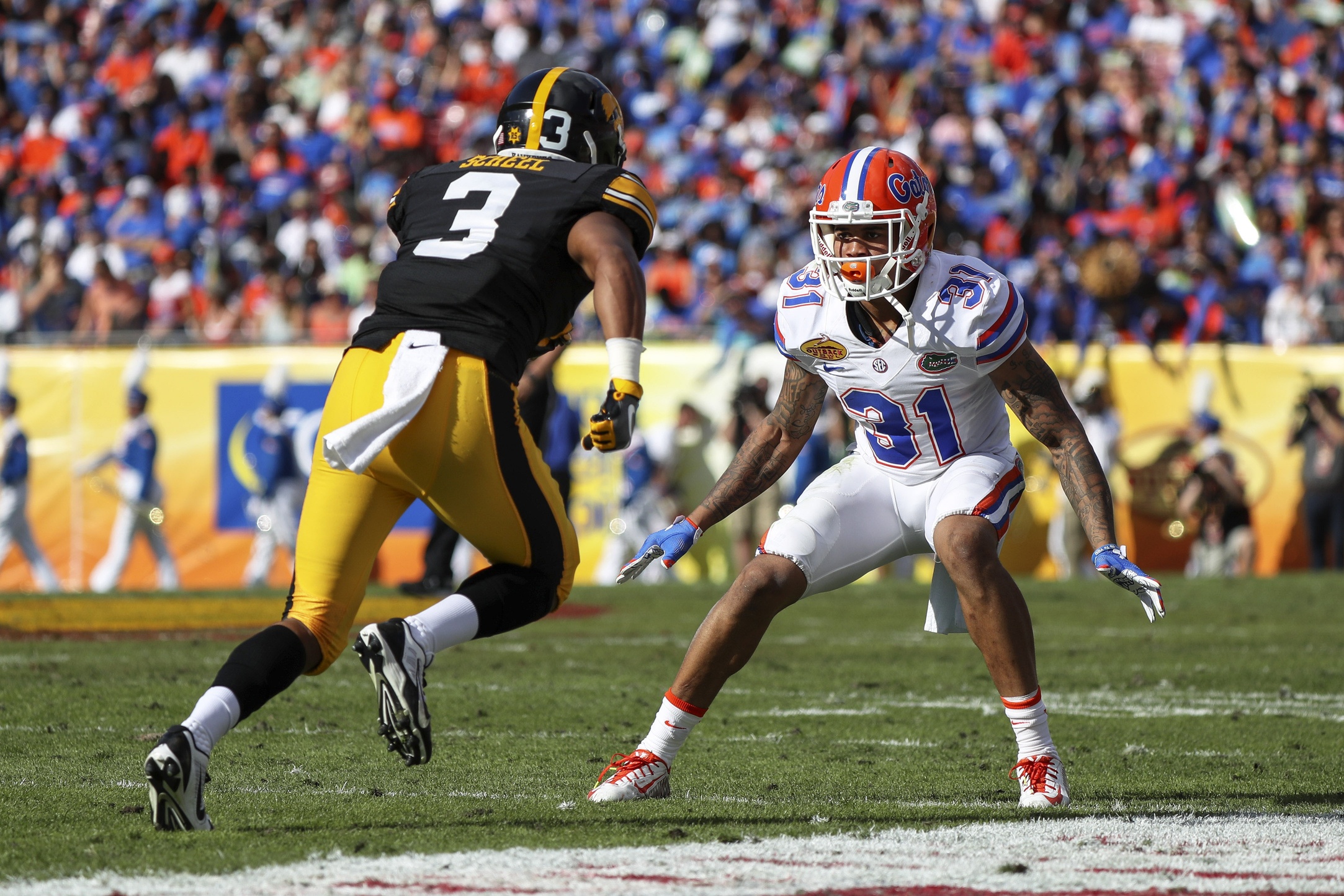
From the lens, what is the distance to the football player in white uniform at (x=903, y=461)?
4211mm

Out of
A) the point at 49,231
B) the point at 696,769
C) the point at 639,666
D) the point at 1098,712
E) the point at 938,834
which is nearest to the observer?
the point at 938,834

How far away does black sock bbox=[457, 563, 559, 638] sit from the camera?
148 inches

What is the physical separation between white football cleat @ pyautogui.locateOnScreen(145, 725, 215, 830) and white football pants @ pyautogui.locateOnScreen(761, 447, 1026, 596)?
1.54m

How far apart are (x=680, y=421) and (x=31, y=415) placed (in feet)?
17.0

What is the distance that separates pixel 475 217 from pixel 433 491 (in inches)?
25.5

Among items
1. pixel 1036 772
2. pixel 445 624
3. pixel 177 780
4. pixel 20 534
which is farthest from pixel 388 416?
pixel 20 534

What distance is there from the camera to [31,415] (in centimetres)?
1362

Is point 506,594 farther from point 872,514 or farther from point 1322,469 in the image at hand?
point 1322,469

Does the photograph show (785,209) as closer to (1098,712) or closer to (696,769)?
(1098,712)

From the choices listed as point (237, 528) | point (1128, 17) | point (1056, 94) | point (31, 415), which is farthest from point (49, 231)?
point (1128, 17)

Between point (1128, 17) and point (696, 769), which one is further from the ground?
point (696, 769)

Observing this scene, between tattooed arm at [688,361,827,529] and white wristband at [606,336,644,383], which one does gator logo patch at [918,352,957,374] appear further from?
white wristband at [606,336,644,383]

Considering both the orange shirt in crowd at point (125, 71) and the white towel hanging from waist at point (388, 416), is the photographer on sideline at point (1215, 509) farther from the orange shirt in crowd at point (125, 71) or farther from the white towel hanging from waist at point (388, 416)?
the orange shirt in crowd at point (125, 71)

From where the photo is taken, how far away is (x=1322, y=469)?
1255 centimetres
